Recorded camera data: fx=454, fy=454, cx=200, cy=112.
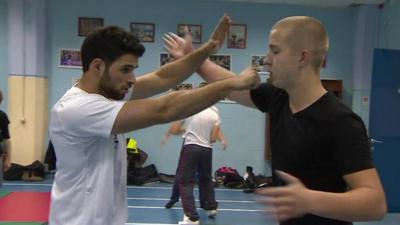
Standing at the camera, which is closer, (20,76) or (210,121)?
(210,121)

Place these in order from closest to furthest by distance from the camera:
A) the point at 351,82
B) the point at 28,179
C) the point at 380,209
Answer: the point at 380,209, the point at 28,179, the point at 351,82

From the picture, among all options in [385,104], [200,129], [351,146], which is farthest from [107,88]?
[385,104]

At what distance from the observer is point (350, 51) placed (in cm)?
1061

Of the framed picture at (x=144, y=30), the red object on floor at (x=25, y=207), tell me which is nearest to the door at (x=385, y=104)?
the framed picture at (x=144, y=30)

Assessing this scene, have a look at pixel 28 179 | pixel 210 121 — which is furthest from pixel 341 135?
pixel 28 179

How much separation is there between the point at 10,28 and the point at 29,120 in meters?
1.99

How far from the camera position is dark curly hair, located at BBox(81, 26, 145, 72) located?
2.29 meters

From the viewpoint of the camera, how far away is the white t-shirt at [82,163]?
2225 millimetres

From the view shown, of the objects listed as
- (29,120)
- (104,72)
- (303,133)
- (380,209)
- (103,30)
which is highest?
(103,30)

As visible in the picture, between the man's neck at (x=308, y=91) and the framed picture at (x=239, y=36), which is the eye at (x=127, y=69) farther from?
the framed picture at (x=239, y=36)

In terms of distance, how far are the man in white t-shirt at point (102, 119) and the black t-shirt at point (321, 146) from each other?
306mm

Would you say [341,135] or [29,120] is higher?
[341,135]

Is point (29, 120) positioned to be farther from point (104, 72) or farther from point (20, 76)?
point (104, 72)

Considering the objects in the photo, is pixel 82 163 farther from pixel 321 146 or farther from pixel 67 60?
pixel 67 60
